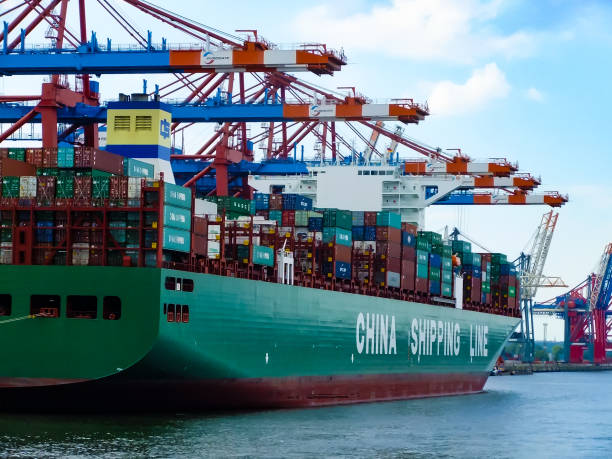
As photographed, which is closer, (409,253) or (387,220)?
(387,220)

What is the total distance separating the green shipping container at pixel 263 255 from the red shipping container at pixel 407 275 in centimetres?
974

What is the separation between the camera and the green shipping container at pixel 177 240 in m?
29.9

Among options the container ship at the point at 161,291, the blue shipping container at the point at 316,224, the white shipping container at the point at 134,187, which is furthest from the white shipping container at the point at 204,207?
the blue shipping container at the point at 316,224

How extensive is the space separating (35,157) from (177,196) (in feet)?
14.6

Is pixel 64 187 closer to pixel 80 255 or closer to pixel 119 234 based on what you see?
pixel 80 255

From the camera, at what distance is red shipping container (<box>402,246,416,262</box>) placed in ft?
146

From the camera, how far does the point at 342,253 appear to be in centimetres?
4019

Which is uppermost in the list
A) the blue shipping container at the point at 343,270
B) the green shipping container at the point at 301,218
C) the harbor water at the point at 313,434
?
the green shipping container at the point at 301,218

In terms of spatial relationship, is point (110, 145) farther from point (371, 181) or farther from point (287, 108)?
point (371, 181)

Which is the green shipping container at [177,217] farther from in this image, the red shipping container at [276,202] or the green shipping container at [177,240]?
the red shipping container at [276,202]

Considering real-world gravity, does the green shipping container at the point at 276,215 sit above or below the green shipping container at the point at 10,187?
above

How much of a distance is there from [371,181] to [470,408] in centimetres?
1659

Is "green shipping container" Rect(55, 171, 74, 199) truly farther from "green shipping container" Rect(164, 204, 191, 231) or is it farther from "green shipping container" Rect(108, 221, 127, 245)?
"green shipping container" Rect(164, 204, 191, 231)

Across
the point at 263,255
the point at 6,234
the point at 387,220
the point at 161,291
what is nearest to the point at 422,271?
the point at 387,220
